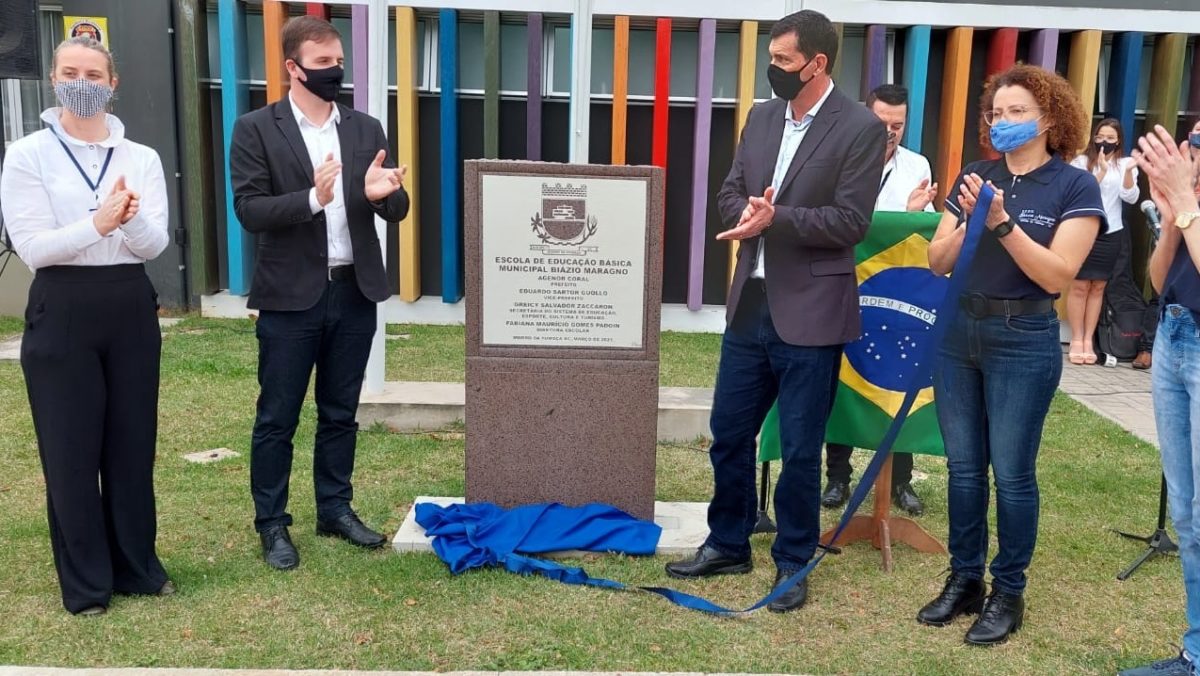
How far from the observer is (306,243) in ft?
13.4

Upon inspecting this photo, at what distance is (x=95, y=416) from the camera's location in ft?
11.7

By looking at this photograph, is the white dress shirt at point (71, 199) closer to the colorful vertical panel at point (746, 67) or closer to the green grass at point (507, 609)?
the green grass at point (507, 609)

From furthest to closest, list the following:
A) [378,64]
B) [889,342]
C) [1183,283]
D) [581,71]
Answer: [378,64] → [581,71] → [889,342] → [1183,283]

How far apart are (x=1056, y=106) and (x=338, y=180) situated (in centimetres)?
270

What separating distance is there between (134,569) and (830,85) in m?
3.21

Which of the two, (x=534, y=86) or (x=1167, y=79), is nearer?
(x=1167, y=79)

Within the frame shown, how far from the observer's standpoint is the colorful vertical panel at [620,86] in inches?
386

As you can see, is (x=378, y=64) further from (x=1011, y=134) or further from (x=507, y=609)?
(x=1011, y=134)

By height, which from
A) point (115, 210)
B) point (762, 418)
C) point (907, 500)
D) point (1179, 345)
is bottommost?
point (907, 500)

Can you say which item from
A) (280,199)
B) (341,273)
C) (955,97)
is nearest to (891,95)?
(341,273)

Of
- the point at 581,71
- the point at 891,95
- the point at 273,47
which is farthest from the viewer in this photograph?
the point at 273,47

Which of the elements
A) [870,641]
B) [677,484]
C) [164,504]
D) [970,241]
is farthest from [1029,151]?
[164,504]

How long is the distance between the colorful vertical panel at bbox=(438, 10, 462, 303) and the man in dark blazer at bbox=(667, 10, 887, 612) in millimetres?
6380

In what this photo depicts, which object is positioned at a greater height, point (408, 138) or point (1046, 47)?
point (1046, 47)
